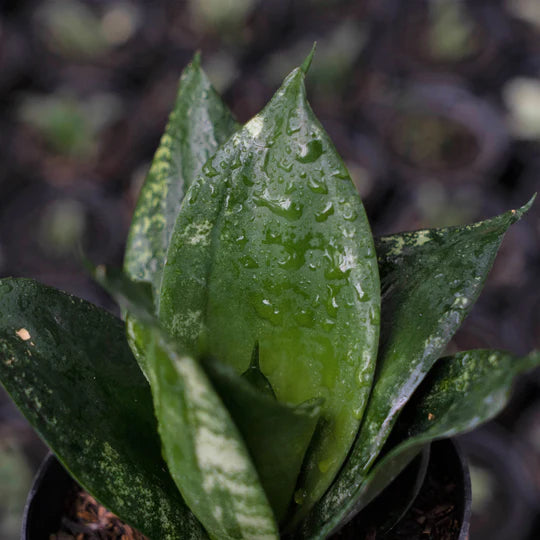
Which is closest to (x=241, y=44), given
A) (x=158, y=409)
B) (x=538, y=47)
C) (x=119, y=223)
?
(x=119, y=223)

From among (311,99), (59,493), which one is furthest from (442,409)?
(311,99)

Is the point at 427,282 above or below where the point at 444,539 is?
above

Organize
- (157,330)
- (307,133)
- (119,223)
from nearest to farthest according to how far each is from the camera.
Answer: (157,330) → (307,133) → (119,223)

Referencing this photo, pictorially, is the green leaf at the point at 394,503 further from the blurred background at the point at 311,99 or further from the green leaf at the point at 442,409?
the blurred background at the point at 311,99

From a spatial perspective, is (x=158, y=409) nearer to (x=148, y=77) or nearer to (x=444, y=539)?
(x=444, y=539)

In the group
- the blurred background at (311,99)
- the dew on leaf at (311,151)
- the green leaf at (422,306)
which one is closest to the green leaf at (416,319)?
the green leaf at (422,306)

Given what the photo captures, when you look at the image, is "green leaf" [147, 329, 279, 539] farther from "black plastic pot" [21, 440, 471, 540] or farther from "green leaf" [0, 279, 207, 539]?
"black plastic pot" [21, 440, 471, 540]
